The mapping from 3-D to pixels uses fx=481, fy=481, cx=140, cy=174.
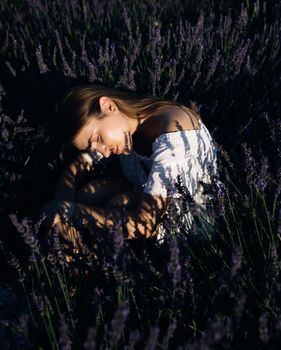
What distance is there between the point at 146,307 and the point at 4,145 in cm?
116

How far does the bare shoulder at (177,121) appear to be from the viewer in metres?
2.09

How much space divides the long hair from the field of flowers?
9.1 inches

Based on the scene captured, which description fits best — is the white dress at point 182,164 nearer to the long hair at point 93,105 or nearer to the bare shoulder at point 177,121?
the bare shoulder at point 177,121

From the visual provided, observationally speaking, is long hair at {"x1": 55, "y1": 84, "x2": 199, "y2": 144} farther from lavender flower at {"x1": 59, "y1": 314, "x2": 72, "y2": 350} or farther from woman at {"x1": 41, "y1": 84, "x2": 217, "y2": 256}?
lavender flower at {"x1": 59, "y1": 314, "x2": 72, "y2": 350}

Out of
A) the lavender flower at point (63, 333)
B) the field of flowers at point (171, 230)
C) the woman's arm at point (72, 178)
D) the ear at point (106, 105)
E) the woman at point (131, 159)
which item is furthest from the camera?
the woman's arm at point (72, 178)

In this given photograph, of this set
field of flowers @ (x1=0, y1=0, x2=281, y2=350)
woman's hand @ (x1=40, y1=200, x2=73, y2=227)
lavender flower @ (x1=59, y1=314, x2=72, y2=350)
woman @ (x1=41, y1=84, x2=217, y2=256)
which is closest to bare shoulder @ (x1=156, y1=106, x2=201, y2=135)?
woman @ (x1=41, y1=84, x2=217, y2=256)

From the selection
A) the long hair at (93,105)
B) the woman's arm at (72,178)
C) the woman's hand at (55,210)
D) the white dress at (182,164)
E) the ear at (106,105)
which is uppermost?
the ear at (106,105)

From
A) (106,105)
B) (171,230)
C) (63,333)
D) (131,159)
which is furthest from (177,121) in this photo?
(63,333)

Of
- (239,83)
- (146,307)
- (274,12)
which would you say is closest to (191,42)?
(239,83)

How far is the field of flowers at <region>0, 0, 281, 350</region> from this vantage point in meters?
1.46

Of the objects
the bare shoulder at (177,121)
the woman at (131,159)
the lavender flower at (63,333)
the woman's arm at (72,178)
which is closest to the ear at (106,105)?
the woman at (131,159)

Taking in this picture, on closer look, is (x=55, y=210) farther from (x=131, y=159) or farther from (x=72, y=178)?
(x=131, y=159)

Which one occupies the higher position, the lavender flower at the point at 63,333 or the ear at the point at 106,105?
the ear at the point at 106,105

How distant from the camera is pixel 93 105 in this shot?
222 cm
